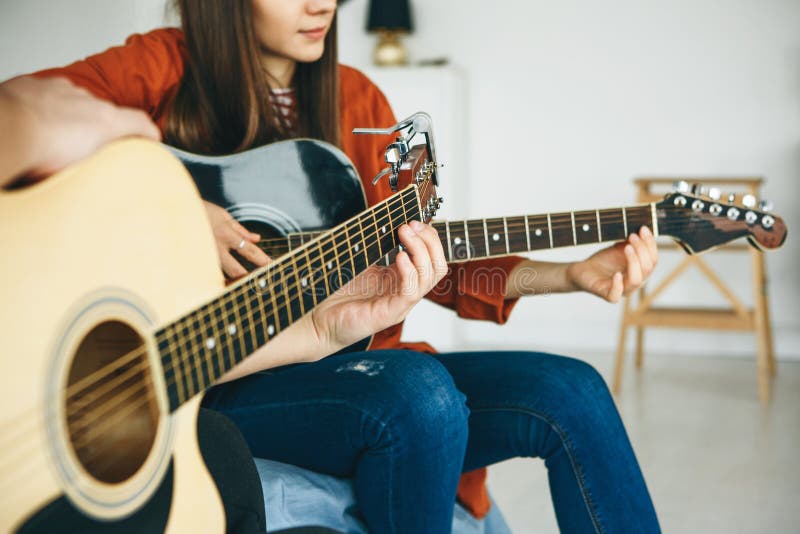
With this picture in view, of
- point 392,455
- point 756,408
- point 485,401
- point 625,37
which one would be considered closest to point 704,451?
point 756,408

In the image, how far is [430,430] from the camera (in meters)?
0.85

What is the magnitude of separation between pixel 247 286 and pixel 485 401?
50 centimetres

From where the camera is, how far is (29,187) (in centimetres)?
47

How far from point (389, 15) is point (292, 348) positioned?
2.60m

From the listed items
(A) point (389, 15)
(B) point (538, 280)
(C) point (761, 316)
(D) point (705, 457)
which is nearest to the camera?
(B) point (538, 280)

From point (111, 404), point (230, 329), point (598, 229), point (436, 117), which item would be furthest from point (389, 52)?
point (111, 404)

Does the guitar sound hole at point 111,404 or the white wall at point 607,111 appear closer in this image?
the guitar sound hole at point 111,404

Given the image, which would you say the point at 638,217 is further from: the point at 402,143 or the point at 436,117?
the point at 436,117

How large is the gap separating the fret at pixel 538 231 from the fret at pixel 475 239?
0.07 meters

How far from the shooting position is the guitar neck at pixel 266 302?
54 cm

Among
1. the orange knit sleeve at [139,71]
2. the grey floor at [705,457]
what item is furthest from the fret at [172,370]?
the grey floor at [705,457]

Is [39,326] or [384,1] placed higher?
[384,1]

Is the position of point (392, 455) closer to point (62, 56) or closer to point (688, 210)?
point (688, 210)

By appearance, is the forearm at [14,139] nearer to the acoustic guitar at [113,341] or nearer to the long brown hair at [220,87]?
the acoustic guitar at [113,341]
